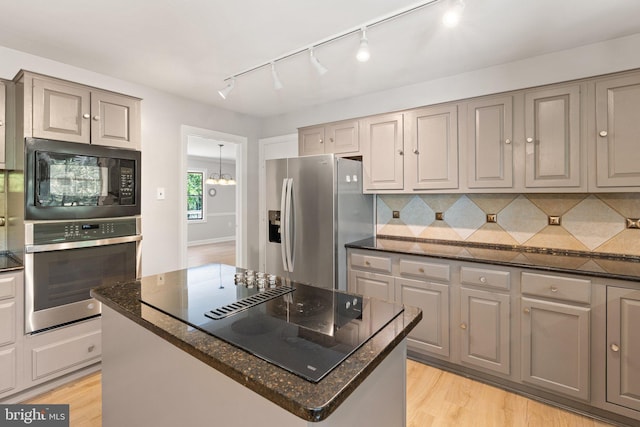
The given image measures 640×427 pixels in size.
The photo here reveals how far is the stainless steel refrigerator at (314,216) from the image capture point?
2809 mm

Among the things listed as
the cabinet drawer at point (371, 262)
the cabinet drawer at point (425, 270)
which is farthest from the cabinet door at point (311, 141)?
the cabinet drawer at point (425, 270)

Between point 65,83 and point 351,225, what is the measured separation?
2.45m

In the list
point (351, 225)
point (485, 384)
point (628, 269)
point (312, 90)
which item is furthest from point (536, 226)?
point (312, 90)

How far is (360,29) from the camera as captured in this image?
79.0 inches

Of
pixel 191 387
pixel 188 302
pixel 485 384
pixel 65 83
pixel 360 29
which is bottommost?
pixel 485 384

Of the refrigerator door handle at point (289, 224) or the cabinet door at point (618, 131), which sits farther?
the refrigerator door handle at point (289, 224)

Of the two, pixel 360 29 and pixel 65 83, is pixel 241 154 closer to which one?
pixel 65 83

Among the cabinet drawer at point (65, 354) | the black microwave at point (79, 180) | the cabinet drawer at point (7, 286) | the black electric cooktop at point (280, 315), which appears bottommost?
the cabinet drawer at point (65, 354)

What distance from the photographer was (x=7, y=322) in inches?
79.0

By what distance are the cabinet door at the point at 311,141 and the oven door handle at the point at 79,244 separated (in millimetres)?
1848

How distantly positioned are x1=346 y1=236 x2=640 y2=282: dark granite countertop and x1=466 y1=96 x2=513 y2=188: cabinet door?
54cm

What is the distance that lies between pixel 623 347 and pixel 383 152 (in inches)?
82.9

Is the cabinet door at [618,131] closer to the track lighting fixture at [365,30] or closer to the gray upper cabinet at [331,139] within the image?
the track lighting fixture at [365,30]

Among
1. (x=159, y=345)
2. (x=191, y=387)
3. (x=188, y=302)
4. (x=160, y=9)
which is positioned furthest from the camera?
(x=160, y=9)
